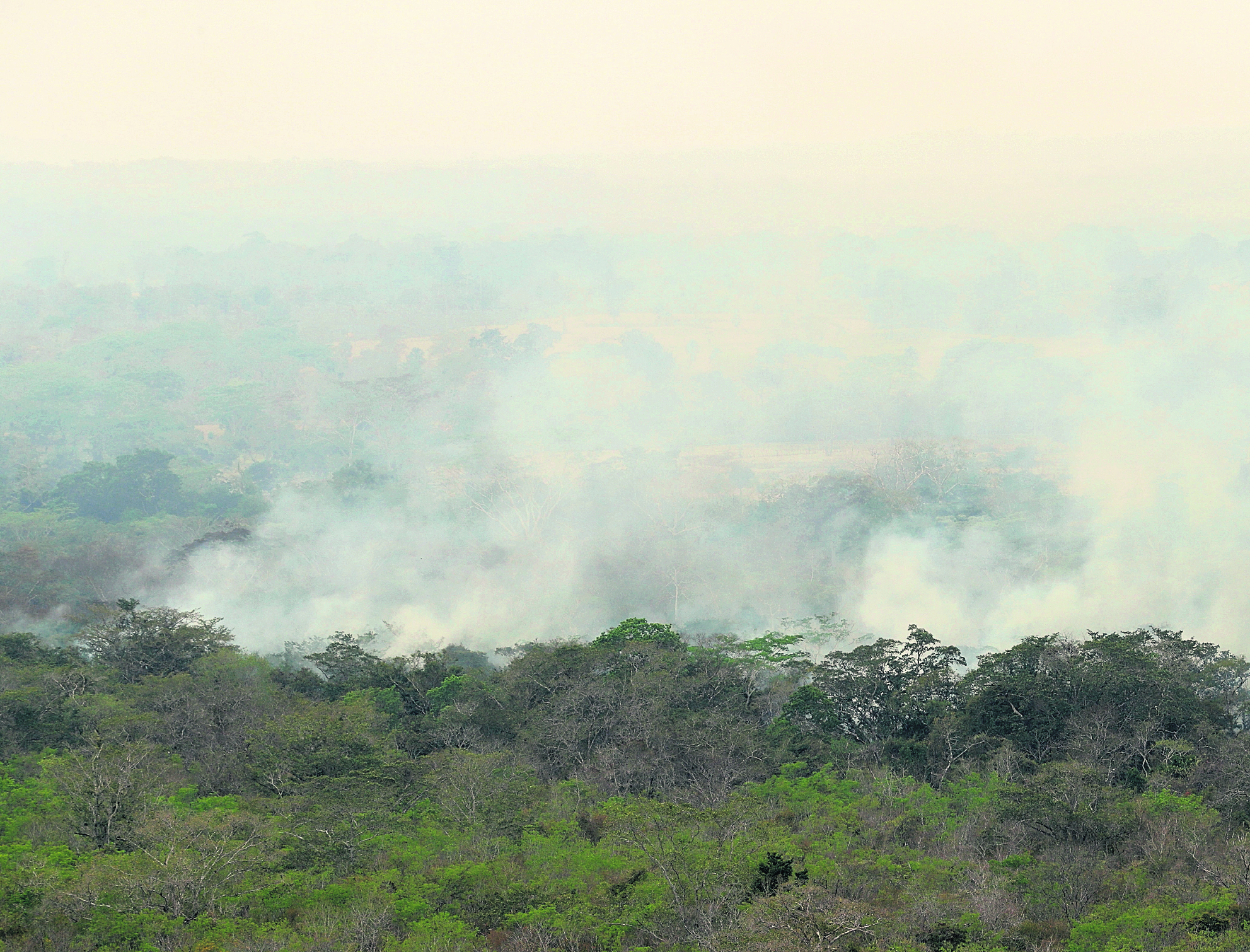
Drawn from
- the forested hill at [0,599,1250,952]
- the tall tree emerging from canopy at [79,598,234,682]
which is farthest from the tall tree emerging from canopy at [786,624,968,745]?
the tall tree emerging from canopy at [79,598,234,682]

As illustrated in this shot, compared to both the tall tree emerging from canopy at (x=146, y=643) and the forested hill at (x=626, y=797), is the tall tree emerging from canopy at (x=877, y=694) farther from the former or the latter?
the tall tree emerging from canopy at (x=146, y=643)

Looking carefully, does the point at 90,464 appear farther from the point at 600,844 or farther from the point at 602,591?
the point at 600,844

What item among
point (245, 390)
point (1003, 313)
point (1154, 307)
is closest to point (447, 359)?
point (245, 390)

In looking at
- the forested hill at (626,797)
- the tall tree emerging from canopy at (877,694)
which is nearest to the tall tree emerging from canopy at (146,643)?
the forested hill at (626,797)

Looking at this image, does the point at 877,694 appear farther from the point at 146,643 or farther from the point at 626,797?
the point at 146,643

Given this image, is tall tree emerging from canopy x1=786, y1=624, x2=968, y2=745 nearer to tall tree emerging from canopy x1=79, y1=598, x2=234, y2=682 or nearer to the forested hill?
the forested hill

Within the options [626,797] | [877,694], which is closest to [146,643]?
[626,797]

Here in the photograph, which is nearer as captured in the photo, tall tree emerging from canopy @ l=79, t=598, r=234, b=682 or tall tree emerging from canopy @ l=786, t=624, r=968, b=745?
tall tree emerging from canopy @ l=786, t=624, r=968, b=745
